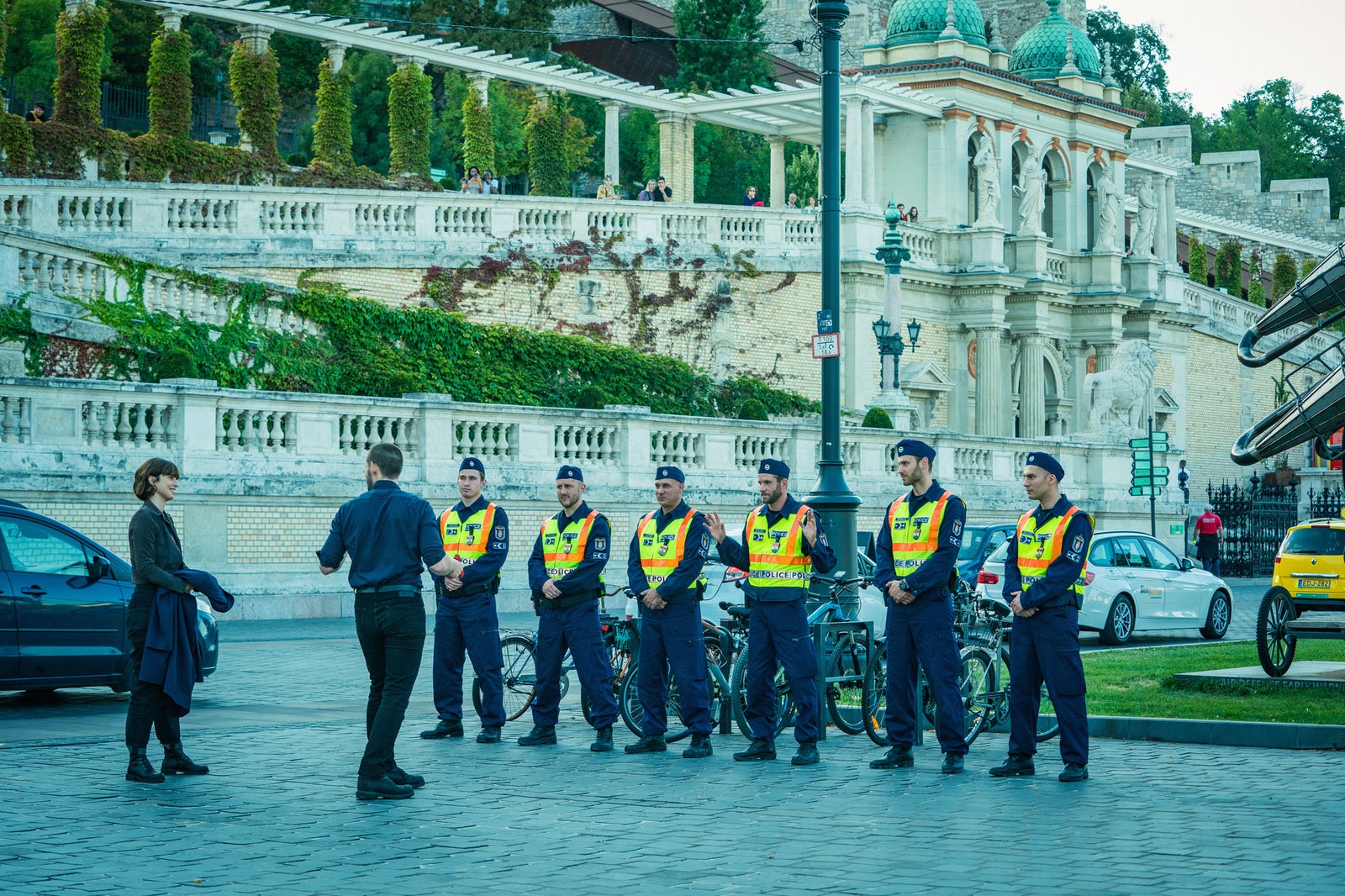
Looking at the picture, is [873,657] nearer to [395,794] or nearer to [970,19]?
[395,794]

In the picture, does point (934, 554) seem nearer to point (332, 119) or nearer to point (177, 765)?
point (177, 765)

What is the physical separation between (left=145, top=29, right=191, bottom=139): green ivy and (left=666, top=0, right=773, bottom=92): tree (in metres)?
26.5

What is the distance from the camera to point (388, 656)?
10766mm

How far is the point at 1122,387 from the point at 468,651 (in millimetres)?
25566

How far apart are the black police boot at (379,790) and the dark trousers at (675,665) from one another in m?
2.69

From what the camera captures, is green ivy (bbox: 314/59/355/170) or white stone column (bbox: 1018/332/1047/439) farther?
white stone column (bbox: 1018/332/1047/439)

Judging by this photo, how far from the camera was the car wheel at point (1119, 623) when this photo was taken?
2380 cm

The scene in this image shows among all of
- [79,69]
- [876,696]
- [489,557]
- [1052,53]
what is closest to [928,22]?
[1052,53]

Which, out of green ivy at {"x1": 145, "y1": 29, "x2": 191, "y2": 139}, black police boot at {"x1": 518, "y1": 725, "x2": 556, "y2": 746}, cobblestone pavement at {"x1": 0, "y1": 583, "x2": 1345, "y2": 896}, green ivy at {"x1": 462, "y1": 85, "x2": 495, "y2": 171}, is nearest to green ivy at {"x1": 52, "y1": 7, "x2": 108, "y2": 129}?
green ivy at {"x1": 145, "y1": 29, "x2": 191, "y2": 139}

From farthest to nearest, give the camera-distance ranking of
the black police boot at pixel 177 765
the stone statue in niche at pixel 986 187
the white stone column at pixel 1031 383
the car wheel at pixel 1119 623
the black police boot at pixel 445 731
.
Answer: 1. the white stone column at pixel 1031 383
2. the stone statue in niche at pixel 986 187
3. the car wheel at pixel 1119 623
4. the black police boot at pixel 445 731
5. the black police boot at pixel 177 765

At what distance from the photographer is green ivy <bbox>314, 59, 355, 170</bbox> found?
39.5m

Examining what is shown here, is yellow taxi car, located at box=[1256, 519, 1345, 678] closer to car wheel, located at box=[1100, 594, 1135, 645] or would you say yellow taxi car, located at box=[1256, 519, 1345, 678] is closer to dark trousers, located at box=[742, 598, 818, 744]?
car wheel, located at box=[1100, 594, 1135, 645]

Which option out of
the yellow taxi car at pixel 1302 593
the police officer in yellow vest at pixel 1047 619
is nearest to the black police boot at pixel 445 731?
the police officer in yellow vest at pixel 1047 619

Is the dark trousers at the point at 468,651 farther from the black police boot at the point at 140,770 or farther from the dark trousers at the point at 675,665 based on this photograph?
the black police boot at the point at 140,770
